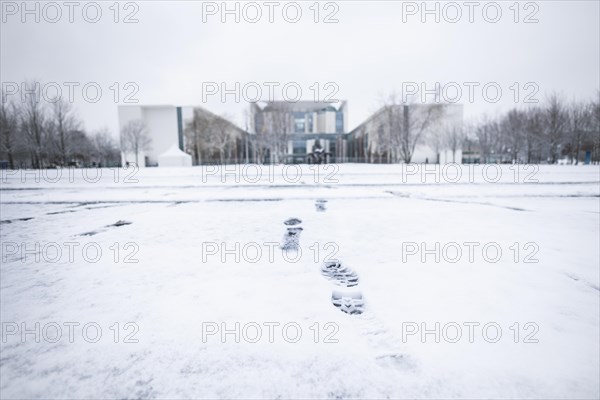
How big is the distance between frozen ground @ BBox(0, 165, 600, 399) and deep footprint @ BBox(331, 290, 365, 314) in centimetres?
6

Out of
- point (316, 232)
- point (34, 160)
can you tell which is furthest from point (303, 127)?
point (316, 232)

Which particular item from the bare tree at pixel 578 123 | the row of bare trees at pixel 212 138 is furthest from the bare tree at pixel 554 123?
the row of bare trees at pixel 212 138

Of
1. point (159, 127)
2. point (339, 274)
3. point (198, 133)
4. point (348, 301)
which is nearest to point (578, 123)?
point (339, 274)

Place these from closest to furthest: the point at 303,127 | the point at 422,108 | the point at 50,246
Result: the point at 50,246 → the point at 422,108 → the point at 303,127

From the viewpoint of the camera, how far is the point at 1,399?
152cm

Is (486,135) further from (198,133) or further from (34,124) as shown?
(34,124)

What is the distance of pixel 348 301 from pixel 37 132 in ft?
137

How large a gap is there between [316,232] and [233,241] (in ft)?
4.34

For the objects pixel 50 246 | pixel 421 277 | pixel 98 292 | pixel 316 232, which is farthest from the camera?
pixel 316 232

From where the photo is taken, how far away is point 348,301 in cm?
247

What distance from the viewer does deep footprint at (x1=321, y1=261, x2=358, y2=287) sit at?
9.36 ft

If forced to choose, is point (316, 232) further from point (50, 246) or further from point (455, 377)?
point (50, 246)

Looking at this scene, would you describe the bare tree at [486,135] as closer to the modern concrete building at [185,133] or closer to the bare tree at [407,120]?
the bare tree at [407,120]

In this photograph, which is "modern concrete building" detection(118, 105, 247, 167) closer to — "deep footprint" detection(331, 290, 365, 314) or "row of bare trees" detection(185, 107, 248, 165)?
"row of bare trees" detection(185, 107, 248, 165)
